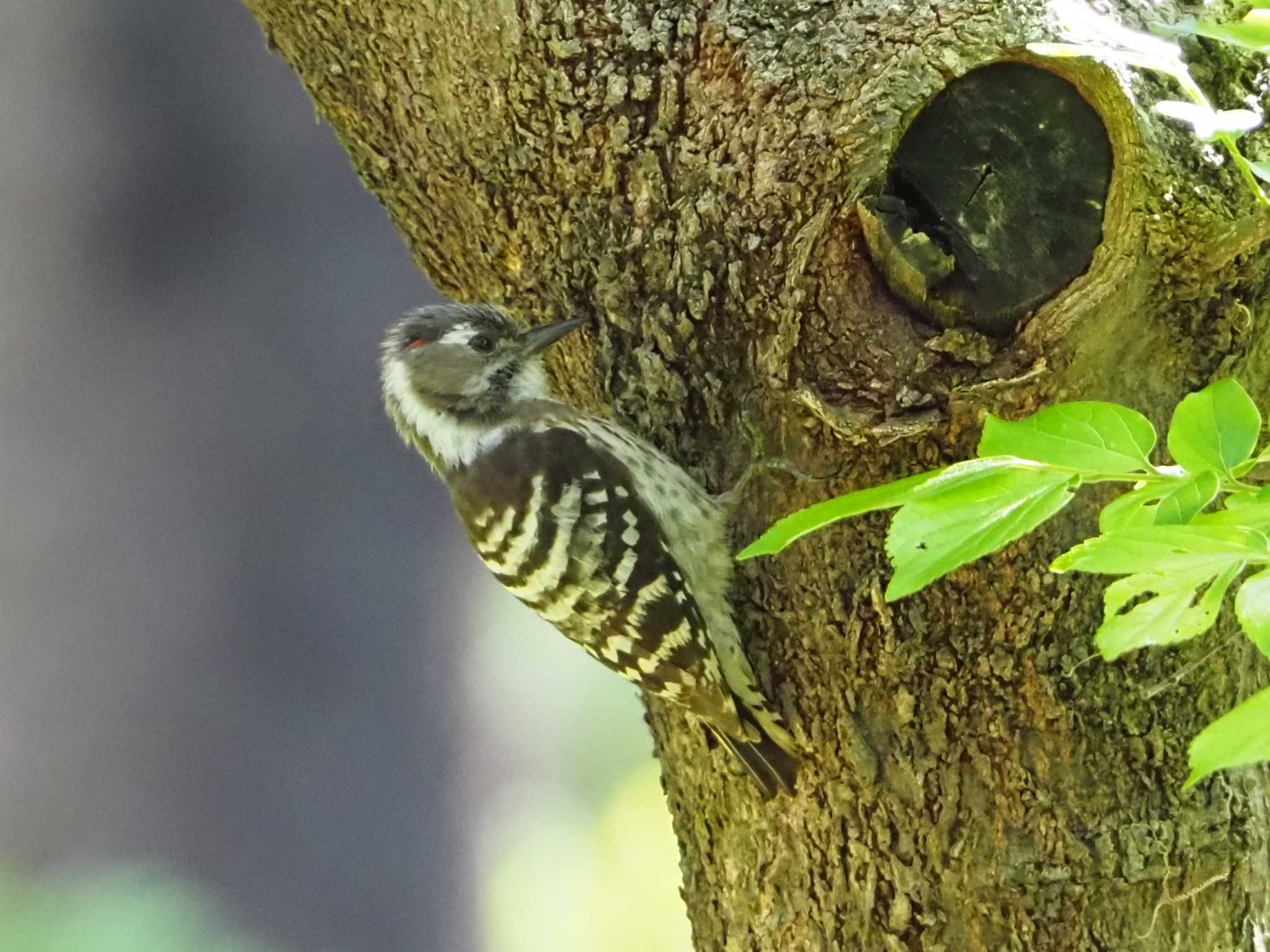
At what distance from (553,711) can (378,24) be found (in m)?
1.98

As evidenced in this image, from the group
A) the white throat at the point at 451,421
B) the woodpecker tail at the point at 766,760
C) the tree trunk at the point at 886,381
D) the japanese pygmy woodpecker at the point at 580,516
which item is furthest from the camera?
the white throat at the point at 451,421

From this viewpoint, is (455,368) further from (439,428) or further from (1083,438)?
(1083,438)

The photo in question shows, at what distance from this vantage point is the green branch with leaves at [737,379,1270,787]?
759mm

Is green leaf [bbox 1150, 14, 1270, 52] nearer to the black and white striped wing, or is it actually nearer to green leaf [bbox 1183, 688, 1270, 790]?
green leaf [bbox 1183, 688, 1270, 790]

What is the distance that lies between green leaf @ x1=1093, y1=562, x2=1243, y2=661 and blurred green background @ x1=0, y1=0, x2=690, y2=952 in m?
2.46

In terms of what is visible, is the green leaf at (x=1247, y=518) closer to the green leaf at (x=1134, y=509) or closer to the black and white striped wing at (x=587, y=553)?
the green leaf at (x=1134, y=509)

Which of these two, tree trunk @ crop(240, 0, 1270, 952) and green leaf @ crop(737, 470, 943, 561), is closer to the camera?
green leaf @ crop(737, 470, 943, 561)

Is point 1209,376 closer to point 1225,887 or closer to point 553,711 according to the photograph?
point 1225,887

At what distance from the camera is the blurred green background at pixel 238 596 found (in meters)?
2.93

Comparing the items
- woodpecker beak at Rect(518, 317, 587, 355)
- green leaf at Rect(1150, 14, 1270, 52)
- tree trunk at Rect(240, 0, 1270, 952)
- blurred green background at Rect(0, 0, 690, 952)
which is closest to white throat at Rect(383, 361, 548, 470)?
woodpecker beak at Rect(518, 317, 587, 355)

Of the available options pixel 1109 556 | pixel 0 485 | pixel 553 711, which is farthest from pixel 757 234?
pixel 0 485

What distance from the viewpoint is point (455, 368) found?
230cm

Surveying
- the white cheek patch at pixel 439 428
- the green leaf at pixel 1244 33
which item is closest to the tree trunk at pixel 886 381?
the green leaf at pixel 1244 33

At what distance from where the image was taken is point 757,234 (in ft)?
4.95
